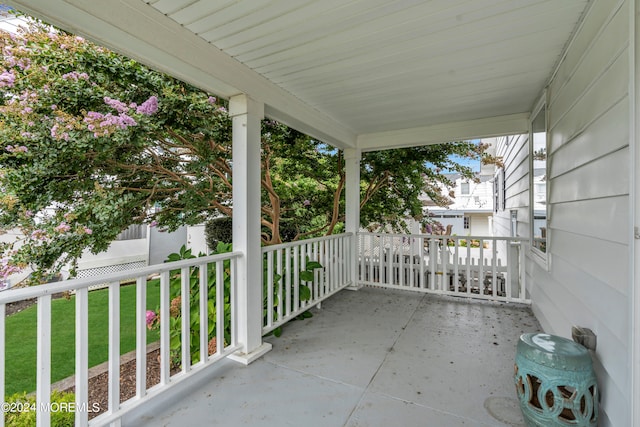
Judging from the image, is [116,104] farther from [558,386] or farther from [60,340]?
[558,386]

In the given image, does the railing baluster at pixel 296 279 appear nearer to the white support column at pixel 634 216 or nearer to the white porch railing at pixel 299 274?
the white porch railing at pixel 299 274

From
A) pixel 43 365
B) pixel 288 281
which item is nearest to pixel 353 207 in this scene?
pixel 288 281

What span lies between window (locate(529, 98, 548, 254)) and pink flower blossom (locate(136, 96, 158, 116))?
4.01 m

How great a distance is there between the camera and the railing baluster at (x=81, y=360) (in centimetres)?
143

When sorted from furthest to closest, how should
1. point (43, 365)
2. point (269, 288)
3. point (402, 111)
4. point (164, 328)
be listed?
1. point (402, 111)
2. point (269, 288)
3. point (164, 328)
4. point (43, 365)

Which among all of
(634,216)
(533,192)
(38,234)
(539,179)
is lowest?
(38,234)

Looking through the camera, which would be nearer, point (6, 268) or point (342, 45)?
point (342, 45)

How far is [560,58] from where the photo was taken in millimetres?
2168

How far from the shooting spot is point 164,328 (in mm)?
1911

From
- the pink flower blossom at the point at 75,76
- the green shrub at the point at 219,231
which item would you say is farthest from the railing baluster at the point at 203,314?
the green shrub at the point at 219,231

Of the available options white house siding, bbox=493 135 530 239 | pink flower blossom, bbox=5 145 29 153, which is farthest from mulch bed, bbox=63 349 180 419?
white house siding, bbox=493 135 530 239

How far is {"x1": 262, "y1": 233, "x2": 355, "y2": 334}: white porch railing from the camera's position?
115 inches

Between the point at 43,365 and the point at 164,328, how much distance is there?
0.63 m

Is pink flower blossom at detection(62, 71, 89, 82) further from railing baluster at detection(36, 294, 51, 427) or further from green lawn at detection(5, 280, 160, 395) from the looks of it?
green lawn at detection(5, 280, 160, 395)
